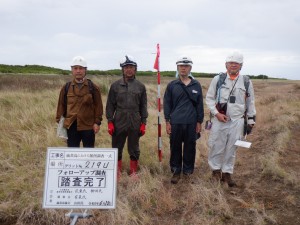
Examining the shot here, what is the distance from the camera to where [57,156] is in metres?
3.74

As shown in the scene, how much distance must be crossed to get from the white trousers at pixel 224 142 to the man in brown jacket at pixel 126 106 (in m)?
1.17

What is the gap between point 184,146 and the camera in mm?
5797

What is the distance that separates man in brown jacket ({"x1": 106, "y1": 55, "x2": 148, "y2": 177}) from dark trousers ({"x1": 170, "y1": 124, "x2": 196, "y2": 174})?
1.82ft

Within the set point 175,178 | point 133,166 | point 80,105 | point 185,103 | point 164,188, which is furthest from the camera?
point 133,166

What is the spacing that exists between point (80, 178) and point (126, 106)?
194 centimetres

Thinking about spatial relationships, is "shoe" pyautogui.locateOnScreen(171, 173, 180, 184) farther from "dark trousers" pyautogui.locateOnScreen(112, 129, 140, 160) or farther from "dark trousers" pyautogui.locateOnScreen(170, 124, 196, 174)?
"dark trousers" pyautogui.locateOnScreen(112, 129, 140, 160)

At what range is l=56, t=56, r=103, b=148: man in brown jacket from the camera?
5134mm

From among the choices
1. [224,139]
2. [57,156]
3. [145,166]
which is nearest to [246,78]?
[224,139]

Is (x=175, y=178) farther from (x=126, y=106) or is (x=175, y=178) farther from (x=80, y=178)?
(x=80, y=178)

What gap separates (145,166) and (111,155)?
2.32 m

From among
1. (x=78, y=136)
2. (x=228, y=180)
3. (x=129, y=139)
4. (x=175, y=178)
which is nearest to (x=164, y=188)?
(x=175, y=178)

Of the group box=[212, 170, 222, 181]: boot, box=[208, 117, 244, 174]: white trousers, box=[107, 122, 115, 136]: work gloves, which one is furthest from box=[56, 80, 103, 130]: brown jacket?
box=[212, 170, 222, 181]: boot

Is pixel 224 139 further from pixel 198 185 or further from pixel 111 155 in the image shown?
pixel 111 155

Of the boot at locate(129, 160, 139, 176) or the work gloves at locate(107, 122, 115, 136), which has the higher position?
the work gloves at locate(107, 122, 115, 136)
